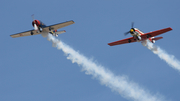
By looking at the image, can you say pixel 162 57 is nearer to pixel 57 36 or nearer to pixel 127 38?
pixel 127 38

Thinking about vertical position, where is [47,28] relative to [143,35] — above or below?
below

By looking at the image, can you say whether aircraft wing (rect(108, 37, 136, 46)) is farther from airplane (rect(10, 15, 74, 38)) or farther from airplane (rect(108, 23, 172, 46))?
airplane (rect(10, 15, 74, 38))

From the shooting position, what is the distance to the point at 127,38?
59719mm

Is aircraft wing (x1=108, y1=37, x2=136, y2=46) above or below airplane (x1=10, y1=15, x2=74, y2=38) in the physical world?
above

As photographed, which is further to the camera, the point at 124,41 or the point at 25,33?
the point at 124,41

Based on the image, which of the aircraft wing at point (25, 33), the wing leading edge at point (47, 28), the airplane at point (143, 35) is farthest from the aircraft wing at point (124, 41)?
the aircraft wing at point (25, 33)

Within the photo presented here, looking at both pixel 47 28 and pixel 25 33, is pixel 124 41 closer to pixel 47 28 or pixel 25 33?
pixel 47 28

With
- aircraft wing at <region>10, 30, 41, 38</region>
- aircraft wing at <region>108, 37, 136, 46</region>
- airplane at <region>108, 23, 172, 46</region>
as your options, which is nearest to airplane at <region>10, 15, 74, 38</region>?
aircraft wing at <region>10, 30, 41, 38</region>

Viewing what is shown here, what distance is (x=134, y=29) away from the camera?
54.8 metres

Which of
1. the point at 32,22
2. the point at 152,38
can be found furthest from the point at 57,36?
the point at 152,38

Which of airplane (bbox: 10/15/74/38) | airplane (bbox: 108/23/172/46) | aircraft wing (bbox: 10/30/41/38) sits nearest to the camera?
airplane (bbox: 108/23/172/46)

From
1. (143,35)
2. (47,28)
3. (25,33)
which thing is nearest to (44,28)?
(47,28)

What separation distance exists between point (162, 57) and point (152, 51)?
93.0 inches

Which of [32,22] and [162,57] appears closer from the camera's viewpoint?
[32,22]
